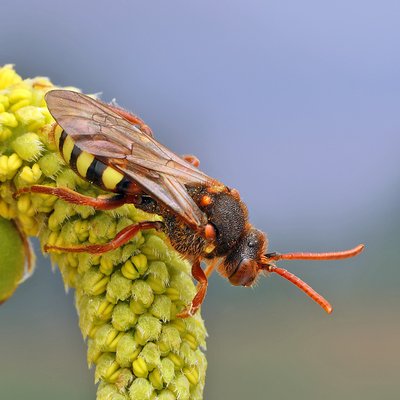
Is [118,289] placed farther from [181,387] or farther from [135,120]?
[135,120]

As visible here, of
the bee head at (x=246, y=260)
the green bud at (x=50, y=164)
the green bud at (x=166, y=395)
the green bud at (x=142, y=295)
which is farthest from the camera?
the bee head at (x=246, y=260)

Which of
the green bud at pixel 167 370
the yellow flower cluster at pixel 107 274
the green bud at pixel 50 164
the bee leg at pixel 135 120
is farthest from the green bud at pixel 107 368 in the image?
the bee leg at pixel 135 120

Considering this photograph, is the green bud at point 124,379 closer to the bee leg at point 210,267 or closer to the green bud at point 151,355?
the green bud at point 151,355

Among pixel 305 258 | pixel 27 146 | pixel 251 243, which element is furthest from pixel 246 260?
pixel 27 146

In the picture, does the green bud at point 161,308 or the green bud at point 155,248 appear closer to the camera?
the green bud at point 161,308

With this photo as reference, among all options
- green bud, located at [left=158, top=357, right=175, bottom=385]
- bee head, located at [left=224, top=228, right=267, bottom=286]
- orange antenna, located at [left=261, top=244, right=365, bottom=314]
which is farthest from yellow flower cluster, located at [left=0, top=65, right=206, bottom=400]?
orange antenna, located at [left=261, top=244, right=365, bottom=314]

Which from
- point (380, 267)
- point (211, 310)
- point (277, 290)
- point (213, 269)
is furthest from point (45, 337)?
point (213, 269)

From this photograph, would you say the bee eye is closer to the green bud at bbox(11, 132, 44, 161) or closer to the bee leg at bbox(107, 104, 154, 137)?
the bee leg at bbox(107, 104, 154, 137)

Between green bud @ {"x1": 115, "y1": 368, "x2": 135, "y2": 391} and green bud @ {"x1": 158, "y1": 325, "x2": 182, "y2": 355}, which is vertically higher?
green bud @ {"x1": 158, "y1": 325, "x2": 182, "y2": 355}
